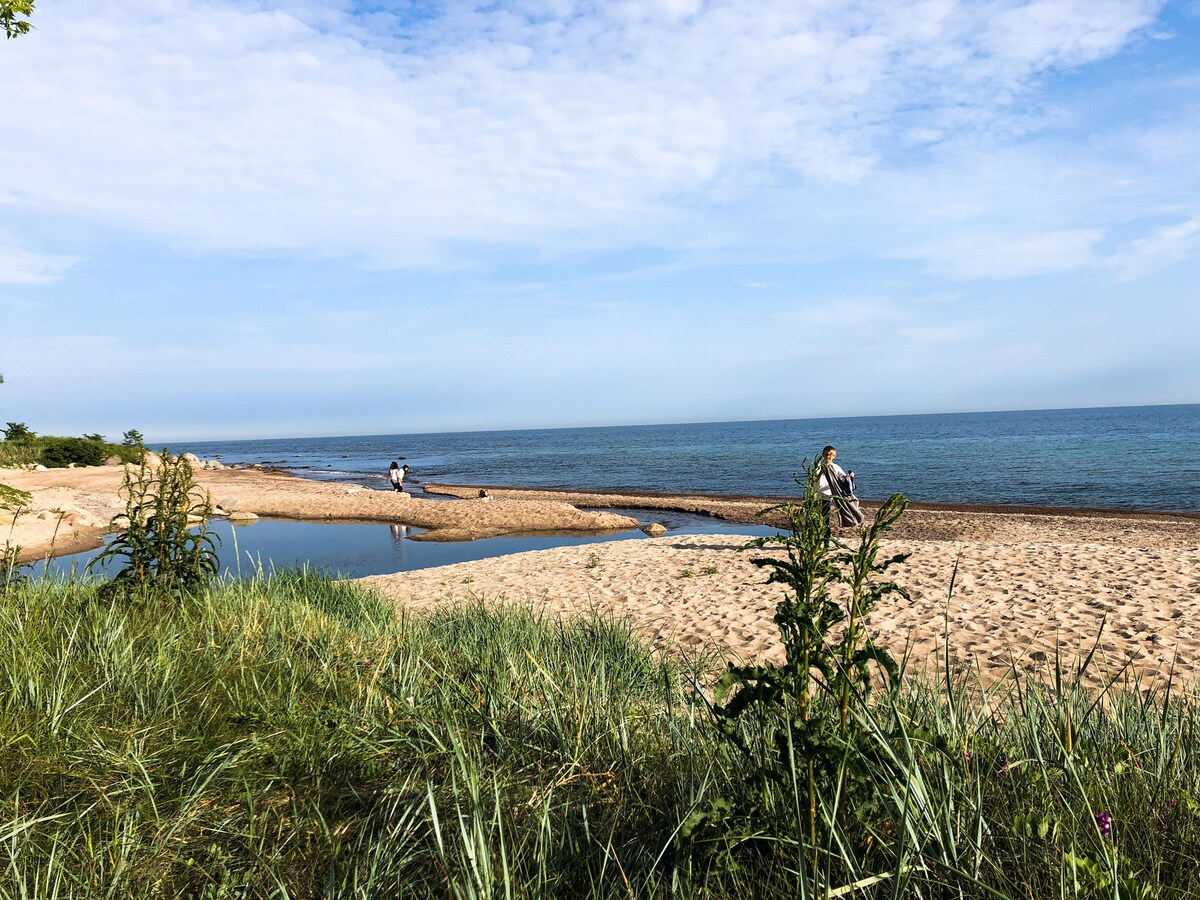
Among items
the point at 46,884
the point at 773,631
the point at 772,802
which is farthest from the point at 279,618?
the point at 773,631

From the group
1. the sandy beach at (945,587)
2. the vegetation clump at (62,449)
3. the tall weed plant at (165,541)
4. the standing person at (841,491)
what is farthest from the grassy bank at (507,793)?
the vegetation clump at (62,449)

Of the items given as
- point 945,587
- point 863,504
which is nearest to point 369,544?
point 945,587

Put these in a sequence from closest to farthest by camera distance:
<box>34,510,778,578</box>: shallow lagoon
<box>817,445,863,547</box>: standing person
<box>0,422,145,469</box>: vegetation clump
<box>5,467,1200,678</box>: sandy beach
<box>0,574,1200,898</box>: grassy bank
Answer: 1. <box>0,574,1200,898</box>: grassy bank
2. <box>5,467,1200,678</box>: sandy beach
3. <box>817,445,863,547</box>: standing person
4. <box>34,510,778,578</box>: shallow lagoon
5. <box>0,422,145,469</box>: vegetation clump

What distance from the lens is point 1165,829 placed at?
2.12 m

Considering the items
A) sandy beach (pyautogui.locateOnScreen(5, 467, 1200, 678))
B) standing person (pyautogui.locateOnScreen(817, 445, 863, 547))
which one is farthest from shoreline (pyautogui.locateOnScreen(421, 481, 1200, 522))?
standing person (pyautogui.locateOnScreen(817, 445, 863, 547))

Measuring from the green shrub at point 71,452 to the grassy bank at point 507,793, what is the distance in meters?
44.9

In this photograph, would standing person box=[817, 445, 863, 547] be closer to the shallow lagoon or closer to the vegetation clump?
the shallow lagoon

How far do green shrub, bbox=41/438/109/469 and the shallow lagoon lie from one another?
23.4 meters

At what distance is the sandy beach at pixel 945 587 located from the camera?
7273 mm

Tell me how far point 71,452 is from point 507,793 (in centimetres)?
4837

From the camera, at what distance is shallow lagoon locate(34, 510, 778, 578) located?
16359 mm

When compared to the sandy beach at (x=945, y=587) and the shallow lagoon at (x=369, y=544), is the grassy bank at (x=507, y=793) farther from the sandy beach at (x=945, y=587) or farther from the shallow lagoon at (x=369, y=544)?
the shallow lagoon at (x=369, y=544)

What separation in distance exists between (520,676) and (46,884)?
2147 millimetres

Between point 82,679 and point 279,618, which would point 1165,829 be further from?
point 279,618
